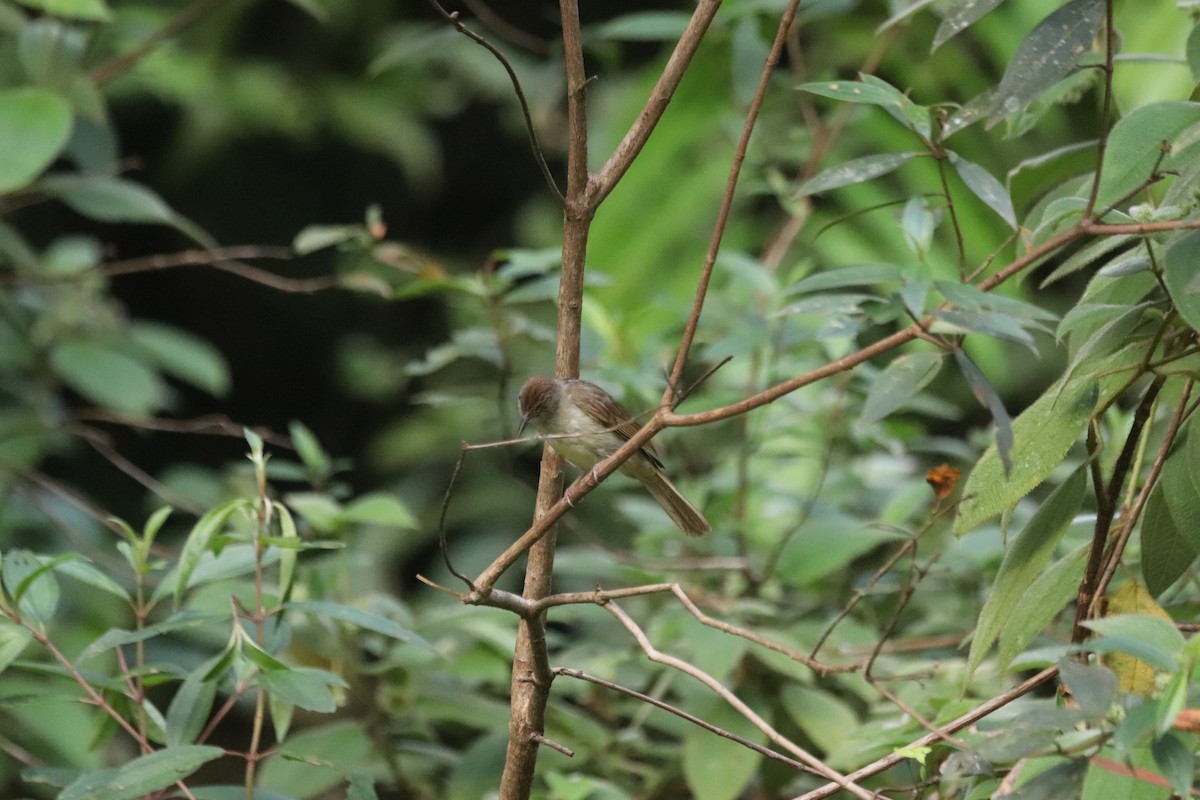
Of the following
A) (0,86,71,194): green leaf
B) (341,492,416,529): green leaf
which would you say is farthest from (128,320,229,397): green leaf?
(341,492,416,529): green leaf

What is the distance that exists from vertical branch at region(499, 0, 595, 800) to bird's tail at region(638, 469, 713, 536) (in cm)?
99

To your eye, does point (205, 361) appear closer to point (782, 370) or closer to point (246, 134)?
point (782, 370)

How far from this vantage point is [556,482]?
144 cm

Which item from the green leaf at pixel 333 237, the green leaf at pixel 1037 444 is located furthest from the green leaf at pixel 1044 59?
the green leaf at pixel 333 237

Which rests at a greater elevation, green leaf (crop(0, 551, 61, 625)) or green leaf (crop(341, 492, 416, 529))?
green leaf (crop(0, 551, 61, 625))

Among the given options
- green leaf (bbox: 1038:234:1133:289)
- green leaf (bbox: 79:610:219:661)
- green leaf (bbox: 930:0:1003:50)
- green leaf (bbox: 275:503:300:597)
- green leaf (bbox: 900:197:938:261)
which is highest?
green leaf (bbox: 930:0:1003:50)

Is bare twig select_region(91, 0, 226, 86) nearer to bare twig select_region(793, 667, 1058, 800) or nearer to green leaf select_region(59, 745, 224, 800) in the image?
green leaf select_region(59, 745, 224, 800)

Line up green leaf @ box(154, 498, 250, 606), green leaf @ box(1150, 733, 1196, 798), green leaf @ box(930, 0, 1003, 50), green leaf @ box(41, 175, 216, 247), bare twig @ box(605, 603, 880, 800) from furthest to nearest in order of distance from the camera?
green leaf @ box(41, 175, 216, 247) → green leaf @ box(154, 498, 250, 606) → green leaf @ box(930, 0, 1003, 50) → bare twig @ box(605, 603, 880, 800) → green leaf @ box(1150, 733, 1196, 798)

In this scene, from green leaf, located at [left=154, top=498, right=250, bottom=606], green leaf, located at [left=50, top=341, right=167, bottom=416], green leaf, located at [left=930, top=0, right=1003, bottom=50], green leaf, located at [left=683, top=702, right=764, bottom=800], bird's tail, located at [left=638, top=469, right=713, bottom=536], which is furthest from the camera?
green leaf, located at [left=50, top=341, right=167, bottom=416]

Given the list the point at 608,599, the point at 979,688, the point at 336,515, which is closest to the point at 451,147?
the point at 336,515

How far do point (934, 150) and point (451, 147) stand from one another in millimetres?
5442

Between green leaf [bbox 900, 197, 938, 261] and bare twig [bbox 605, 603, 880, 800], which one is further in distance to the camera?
green leaf [bbox 900, 197, 938, 261]

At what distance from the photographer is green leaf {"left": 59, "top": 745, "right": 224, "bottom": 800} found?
1.34 m

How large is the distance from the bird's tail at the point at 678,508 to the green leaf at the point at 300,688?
109 centimetres
